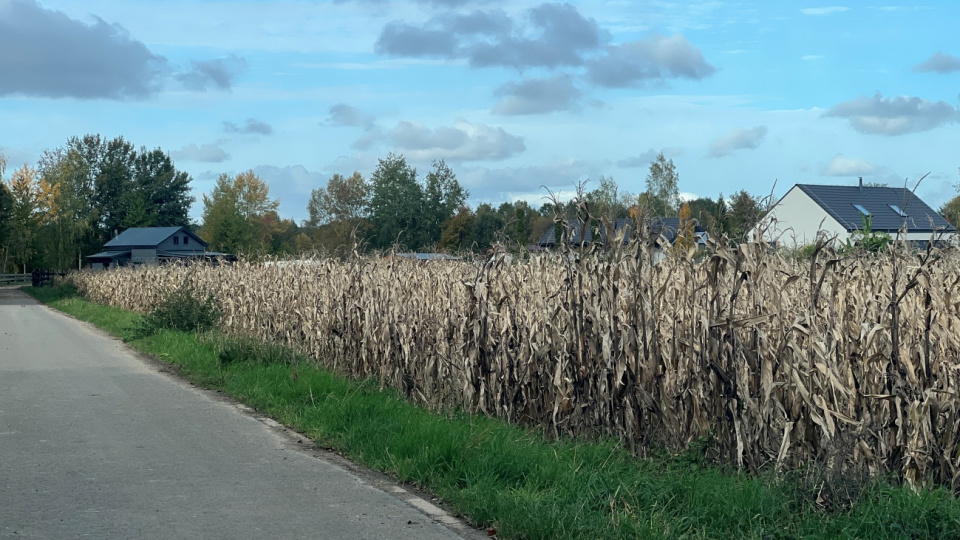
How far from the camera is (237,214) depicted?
103 meters

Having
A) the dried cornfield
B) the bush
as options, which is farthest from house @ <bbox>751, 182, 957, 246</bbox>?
the bush

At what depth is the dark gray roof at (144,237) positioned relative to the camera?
91.1m

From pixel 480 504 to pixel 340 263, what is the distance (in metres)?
10.3

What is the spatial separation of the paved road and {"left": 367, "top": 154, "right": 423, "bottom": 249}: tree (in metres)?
67.3

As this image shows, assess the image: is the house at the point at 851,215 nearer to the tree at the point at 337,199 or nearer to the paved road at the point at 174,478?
the paved road at the point at 174,478

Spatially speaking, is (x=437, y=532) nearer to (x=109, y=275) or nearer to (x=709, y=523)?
(x=709, y=523)

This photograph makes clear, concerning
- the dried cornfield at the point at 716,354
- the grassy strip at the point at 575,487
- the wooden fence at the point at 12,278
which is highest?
the dried cornfield at the point at 716,354

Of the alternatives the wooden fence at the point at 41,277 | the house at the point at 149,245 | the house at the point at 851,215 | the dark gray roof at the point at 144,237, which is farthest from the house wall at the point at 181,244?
the house at the point at 851,215

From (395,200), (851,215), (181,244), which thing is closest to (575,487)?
(851,215)

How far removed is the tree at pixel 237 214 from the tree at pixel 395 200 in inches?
668

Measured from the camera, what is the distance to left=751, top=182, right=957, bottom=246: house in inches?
305

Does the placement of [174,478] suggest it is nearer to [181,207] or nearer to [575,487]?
[575,487]

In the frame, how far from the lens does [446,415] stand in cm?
935

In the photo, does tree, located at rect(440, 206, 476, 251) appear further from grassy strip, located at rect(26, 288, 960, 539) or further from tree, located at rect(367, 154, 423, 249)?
grassy strip, located at rect(26, 288, 960, 539)
